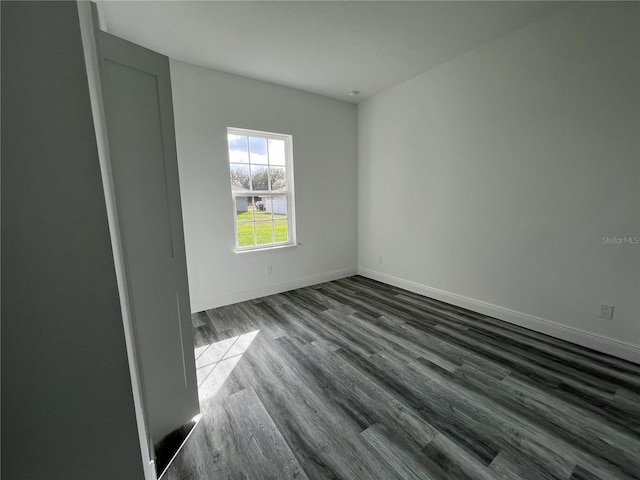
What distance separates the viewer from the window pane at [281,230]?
3656 mm

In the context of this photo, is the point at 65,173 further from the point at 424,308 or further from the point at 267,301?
the point at 424,308

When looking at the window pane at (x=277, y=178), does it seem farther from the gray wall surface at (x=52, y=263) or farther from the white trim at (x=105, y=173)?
the gray wall surface at (x=52, y=263)

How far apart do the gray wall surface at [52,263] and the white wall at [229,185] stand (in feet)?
8.32

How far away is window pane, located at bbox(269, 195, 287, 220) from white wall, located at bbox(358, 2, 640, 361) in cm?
167

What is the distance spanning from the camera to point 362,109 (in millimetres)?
4027

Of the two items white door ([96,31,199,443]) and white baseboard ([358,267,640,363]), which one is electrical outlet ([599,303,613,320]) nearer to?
white baseboard ([358,267,640,363])

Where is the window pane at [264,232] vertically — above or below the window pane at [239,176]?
below

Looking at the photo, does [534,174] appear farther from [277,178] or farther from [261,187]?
[261,187]

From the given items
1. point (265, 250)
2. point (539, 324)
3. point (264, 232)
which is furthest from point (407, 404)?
point (264, 232)

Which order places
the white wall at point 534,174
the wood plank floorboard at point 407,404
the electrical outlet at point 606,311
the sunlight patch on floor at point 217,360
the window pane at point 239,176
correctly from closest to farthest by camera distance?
1. the wood plank floorboard at point 407,404
2. the sunlight patch on floor at point 217,360
3. the white wall at point 534,174
4. the electrical outlet at point 606,311
5. the window pane at point 239,176

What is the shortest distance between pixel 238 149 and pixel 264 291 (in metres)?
1.90

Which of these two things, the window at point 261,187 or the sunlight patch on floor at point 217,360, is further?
the window at point 261,187

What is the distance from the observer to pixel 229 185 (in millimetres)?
3129

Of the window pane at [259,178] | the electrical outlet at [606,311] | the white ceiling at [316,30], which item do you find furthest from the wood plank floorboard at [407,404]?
the white ceiling at [316,30]
